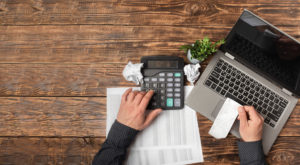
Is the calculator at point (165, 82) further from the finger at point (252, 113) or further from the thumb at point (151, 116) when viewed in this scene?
the finger at point (252, 113)

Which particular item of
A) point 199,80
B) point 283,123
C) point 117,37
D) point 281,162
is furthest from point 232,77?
point 117,37

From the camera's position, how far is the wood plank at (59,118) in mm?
781

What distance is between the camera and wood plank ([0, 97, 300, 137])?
Result: 0.78 metres

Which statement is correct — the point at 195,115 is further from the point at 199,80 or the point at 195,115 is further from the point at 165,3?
the point at 165,3

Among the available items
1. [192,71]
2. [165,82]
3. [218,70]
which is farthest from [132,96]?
[218,70]

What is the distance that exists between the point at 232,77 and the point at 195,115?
0.71ft

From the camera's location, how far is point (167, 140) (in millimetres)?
765

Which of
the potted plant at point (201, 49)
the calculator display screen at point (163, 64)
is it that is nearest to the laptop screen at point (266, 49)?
the potted plant at point (201, 49)

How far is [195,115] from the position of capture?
2.57ft

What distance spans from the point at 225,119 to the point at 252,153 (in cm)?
15

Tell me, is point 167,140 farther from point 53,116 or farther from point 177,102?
point 53,116

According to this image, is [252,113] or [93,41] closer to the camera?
[252,113]

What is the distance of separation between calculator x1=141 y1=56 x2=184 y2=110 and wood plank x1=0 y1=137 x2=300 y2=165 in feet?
0.64

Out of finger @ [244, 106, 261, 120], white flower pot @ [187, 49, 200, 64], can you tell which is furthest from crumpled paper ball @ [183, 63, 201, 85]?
finger @ [244, 106, 261, 120]
